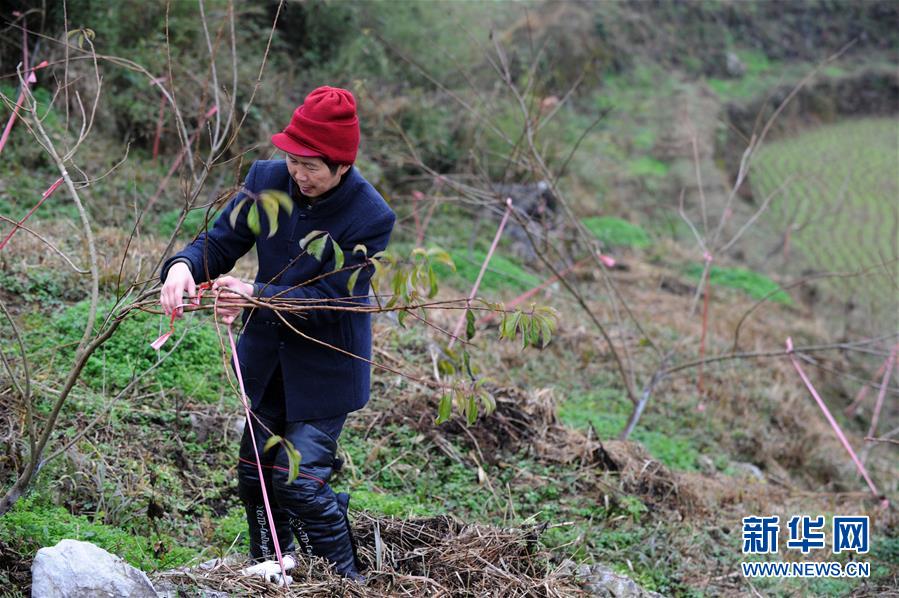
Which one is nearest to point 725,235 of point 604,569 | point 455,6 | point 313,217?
point 455,6

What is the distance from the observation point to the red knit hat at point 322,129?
2.59 m

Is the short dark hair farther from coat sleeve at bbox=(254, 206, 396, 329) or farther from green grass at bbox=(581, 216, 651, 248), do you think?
green grass at bbox=(581, 216, 651, 248)

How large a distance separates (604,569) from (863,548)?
181 cm

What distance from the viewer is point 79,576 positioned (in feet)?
8.26

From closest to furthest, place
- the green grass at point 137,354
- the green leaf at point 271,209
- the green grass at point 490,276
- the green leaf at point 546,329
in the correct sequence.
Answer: the green leaf at point 271,209 < the green leaf at point 546,329 < the green grass at point 137,354 < the green grass at point 490,276

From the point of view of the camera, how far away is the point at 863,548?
467cm

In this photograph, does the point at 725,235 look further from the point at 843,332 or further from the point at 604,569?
the point at 604,569

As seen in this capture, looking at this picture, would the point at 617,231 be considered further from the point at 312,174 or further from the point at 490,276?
the point at 312,174

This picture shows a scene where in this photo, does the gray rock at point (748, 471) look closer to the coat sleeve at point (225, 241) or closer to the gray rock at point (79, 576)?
the coat sleeve at point (225, 241)

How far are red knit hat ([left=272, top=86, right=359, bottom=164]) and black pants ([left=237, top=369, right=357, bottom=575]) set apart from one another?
0.75m

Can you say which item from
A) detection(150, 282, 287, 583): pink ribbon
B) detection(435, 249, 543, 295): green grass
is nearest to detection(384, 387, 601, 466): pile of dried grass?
detection(150, 282, 287, 583): pink ribbon

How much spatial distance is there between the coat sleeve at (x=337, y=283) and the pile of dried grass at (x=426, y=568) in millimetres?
850

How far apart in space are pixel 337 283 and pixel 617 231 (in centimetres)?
1087

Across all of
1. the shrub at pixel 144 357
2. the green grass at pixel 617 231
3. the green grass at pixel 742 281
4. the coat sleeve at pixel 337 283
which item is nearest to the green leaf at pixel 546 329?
the coat sleeve at pixel 337 283
